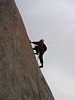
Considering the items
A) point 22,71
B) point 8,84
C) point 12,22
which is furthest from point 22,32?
point 8,84

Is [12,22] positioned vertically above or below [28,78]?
above

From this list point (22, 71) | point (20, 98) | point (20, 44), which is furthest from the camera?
point (20, 44)

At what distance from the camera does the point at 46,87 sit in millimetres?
25172

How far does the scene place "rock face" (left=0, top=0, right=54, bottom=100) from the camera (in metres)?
21.8

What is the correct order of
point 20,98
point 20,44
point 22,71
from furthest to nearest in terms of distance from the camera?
point 20,44 < point 22,71 < point 20,98

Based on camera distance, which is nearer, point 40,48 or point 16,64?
point 16,64

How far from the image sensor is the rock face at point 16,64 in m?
21.8

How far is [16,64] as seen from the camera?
23.2m

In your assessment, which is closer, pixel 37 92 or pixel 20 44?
pixel 37 92

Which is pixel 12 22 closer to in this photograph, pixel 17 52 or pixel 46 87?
pixel 17 52

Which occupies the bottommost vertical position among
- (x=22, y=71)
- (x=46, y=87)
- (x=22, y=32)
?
(x=46, y=87)

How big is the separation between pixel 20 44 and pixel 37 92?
3.59m

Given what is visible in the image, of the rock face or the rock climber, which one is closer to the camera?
the rock face

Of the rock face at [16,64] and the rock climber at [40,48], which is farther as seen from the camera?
the rock climber at [40,48]
